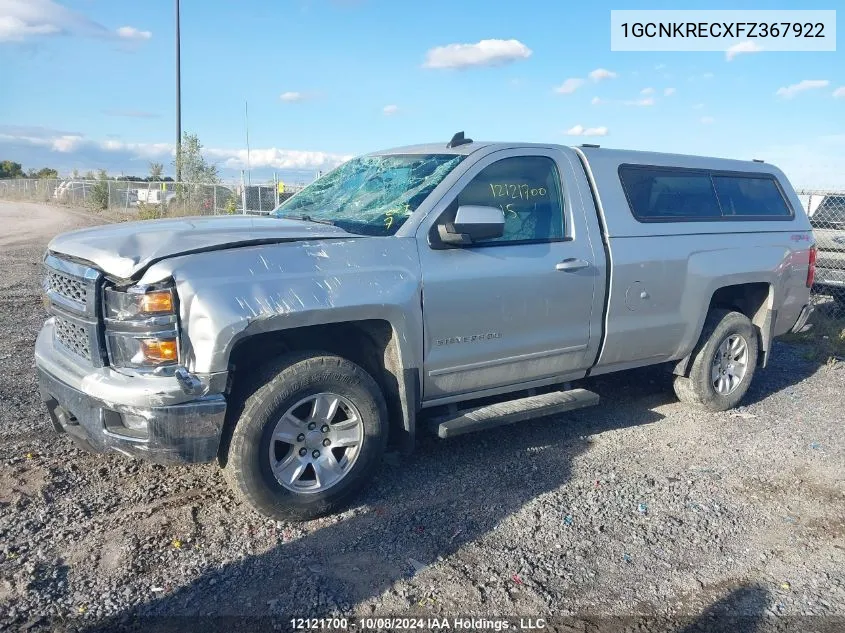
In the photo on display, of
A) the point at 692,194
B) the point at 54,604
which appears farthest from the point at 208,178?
the point at 54,604

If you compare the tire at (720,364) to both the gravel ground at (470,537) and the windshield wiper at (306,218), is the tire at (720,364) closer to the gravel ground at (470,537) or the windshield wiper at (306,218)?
the gravel ground at (470,537)

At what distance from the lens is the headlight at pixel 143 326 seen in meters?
3.32

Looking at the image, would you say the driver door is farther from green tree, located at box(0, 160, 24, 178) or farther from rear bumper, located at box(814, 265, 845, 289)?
green tree, located at box(0, 160, 24, 178)

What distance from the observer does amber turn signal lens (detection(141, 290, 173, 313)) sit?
3.31 meters

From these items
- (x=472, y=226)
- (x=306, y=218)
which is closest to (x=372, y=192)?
(x=306, y=218)

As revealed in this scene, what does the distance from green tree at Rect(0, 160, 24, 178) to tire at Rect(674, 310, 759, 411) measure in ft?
285

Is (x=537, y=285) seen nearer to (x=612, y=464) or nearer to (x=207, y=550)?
(x=612, y=464)

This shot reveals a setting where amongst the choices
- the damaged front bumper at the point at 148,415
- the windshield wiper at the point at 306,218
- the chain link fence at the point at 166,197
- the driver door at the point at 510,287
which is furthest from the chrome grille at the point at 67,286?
the chain link fence at the point at 166,197

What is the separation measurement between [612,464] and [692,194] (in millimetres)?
2336

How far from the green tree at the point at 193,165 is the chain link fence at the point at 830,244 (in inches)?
837

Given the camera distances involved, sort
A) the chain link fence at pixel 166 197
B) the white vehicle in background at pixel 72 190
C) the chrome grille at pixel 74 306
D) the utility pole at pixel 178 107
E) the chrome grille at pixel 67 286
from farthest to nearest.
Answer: the white vehicle in background at pixel 72 190, the utility pole at pixel 178 107, the chain link fence at pixel 166 197, the chrome grille at pixel 67 286, the chrome grille at pixel 74 306

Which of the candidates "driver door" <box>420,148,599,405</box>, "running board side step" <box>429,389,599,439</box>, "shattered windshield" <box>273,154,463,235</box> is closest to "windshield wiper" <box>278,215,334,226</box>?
"shattered windshield" <box>273,154,463,235</box>

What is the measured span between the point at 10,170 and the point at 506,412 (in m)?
90.7

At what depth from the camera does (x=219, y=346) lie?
3359mm
